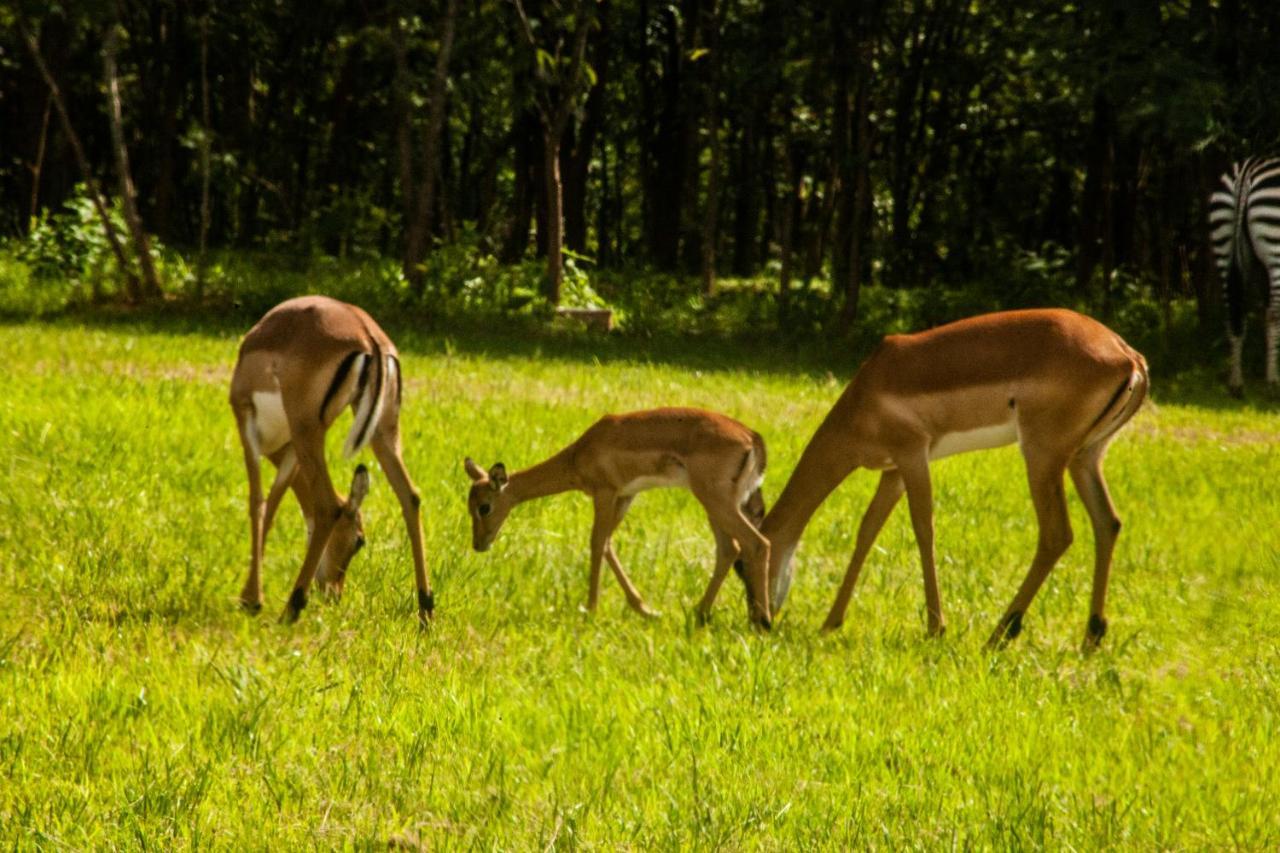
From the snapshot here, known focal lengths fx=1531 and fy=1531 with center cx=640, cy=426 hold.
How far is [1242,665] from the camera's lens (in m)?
6.27

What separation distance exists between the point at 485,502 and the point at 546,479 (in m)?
0.32

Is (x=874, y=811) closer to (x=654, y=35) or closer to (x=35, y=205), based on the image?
(x=35, y=205)

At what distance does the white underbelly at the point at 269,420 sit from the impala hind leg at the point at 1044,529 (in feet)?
10.5

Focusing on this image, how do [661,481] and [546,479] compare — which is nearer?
[661,481]

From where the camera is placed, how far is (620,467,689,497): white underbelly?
7.07 metres

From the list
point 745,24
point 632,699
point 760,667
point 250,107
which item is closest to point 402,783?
point 632,699

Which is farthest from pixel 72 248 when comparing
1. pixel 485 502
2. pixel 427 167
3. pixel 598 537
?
pixel 598 537

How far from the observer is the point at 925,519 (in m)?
6.62

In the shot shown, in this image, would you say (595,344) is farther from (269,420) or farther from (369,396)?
(369,396)

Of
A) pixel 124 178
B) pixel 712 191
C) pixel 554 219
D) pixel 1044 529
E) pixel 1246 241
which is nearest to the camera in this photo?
pixel 1044 529

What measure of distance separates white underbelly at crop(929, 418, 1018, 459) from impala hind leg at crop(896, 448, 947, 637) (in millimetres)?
89

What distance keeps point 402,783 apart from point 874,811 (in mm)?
1374

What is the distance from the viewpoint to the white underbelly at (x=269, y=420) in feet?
21.8

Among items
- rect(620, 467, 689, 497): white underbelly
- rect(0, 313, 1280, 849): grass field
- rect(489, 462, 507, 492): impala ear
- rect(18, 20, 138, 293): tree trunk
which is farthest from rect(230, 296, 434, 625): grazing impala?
rect(18, 20, 138, 293): tree trunk
